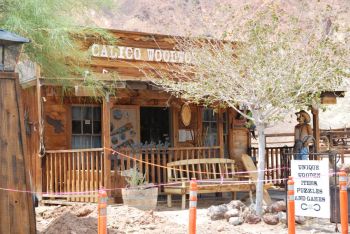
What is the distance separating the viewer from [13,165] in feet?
25.8

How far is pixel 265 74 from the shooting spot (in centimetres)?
1144

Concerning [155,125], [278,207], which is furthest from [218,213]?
[155,125]

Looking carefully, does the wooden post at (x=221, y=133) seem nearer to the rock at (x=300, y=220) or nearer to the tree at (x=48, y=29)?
the rock at (x=300, y=220)

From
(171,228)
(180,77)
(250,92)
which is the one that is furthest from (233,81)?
(180,77)

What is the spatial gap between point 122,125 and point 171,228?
19.5 ft

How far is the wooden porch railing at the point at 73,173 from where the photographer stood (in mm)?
13461

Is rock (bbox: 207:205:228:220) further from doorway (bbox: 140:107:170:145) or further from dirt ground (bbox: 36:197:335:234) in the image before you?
doorway (bbox: 140:107:170:145)

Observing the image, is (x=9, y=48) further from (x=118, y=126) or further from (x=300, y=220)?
A: (x=118, y=126)

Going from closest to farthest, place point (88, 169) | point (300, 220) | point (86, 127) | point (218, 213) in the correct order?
1. point (300, 220)
2. point (218, 213)
3. point (88, 169)
4. point (86, 127)

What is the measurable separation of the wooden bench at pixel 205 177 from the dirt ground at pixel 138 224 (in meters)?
1.10

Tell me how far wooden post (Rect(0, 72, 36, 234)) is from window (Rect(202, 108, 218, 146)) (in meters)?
9.60

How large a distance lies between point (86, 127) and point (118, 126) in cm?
85

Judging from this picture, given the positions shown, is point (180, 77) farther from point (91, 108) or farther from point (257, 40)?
point (257, 40)

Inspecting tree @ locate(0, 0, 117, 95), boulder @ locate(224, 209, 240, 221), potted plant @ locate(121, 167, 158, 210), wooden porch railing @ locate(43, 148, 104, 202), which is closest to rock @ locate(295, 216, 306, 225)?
boulder @ locate(224, 209, 240, 221)
